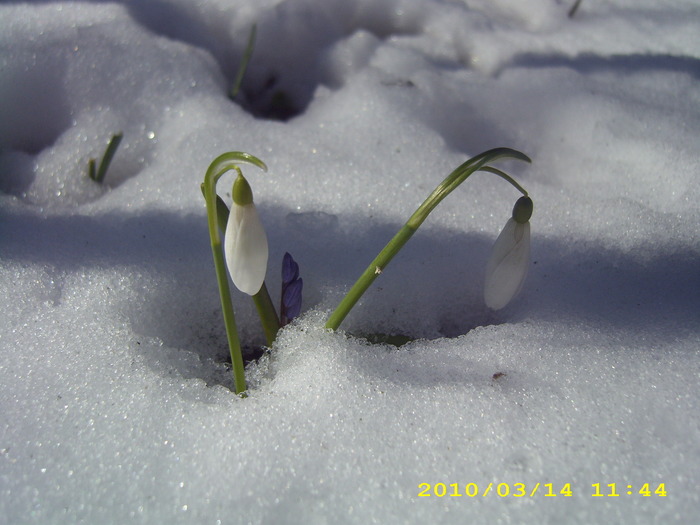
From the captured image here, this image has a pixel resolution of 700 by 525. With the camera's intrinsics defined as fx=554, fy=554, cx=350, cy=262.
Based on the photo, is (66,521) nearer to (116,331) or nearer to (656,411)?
(116,331)

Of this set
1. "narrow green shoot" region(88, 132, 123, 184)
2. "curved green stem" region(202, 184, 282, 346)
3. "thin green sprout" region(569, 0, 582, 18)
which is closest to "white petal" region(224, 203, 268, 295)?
"curved green stem" region(202, 184, 282, 346)

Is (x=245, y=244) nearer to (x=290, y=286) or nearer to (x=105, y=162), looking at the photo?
(x=290, y=286)

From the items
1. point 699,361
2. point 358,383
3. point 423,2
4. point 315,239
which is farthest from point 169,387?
point 423,2

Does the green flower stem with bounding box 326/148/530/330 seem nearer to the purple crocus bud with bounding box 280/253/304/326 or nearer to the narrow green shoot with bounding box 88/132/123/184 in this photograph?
the purple crocus bud with bounding box 280/253/304/326

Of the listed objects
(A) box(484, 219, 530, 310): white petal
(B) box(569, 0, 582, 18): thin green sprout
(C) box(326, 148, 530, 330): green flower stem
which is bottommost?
(A) box(484, 219, 530, 310): white petal

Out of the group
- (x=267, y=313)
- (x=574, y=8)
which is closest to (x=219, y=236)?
(x=267, y=313)
